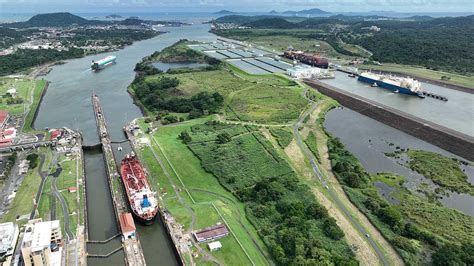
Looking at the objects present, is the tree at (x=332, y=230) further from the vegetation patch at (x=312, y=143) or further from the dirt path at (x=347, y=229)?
the vegetation patch at (x=312, y=143)

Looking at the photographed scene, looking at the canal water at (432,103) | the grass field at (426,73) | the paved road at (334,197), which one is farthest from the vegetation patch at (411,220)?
the grass field at (426,73)

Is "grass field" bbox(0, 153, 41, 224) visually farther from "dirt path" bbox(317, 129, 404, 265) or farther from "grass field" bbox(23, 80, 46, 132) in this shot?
"dirt path" bbox(317, 129, 404, 265)

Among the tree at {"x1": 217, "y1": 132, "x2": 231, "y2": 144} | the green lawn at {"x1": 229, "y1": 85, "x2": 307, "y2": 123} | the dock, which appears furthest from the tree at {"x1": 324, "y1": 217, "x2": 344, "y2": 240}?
the green lawn at {"x1": 229, "y1": 85, "x2": 307, "y2": 123}

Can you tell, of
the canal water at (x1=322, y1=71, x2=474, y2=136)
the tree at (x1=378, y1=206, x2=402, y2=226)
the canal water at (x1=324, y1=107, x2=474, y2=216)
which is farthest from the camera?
the canal water at (x1=322, y1=71, x2=474, y2=136)

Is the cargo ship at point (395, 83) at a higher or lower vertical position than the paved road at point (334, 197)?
higher

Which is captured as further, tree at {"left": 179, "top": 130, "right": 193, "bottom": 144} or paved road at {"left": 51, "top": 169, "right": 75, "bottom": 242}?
tree at {"left": 179, "top": 130, "right": 193, "bottom": 144}

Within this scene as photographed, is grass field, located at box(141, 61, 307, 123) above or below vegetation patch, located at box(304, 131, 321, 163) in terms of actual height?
above

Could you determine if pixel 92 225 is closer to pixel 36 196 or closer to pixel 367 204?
pixel 36 196
